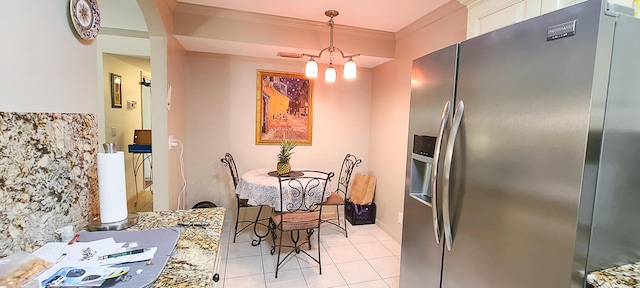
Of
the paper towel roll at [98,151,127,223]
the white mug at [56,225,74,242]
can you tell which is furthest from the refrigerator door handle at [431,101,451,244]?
the white mug at [56,225,74,242]

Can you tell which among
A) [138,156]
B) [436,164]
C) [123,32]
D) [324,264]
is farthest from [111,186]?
[138,156]

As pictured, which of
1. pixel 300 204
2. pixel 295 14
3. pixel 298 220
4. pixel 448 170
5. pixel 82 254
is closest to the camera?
pixel 82 254

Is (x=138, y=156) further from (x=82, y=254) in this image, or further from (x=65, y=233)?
(x=82, y=254)

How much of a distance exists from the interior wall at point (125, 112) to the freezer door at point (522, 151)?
149 inches

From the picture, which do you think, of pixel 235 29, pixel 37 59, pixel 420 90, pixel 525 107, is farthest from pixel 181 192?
pixel 525 107

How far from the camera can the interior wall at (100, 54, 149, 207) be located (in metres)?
3.51

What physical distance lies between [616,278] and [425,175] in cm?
91

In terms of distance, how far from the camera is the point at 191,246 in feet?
3.49

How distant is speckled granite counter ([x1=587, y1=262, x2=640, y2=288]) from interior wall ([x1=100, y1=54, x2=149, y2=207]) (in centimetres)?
419

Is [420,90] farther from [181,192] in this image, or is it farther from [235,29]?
[181,192]

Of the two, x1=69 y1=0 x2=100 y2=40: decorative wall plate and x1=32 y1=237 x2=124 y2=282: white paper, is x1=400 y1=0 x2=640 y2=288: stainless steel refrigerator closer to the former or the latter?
x1=32 y1=237 x2=124 y2=282: white paper

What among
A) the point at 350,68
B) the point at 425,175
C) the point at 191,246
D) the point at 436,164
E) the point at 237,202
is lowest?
the point at 237,202

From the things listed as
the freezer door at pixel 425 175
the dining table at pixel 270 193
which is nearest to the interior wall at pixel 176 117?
the dining table at pixel 270 193

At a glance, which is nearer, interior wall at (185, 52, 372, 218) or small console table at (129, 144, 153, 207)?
interior wall at (185, 52, 372, 218)
